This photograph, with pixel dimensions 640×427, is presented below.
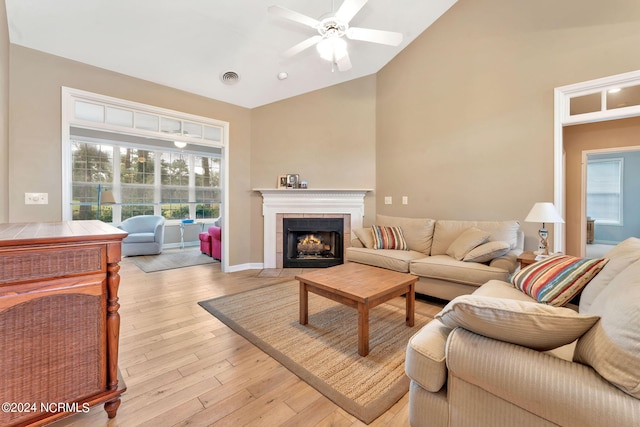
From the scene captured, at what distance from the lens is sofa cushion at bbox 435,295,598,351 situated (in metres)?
0.96

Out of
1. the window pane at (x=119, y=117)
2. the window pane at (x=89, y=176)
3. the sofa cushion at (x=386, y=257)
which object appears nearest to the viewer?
the sofa cushion at (x=386, y=257)

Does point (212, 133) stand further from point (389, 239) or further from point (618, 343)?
point (618, 343)

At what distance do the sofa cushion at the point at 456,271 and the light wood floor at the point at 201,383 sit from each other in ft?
1.32

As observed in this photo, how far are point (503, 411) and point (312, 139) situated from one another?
435 cm

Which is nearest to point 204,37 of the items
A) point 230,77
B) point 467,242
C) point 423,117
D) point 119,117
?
point 230,77

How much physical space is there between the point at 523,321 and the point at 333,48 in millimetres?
2852

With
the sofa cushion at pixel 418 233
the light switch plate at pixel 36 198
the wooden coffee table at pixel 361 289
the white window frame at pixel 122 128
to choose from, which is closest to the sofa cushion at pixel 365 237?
the sofa cushion at pixel 418 233

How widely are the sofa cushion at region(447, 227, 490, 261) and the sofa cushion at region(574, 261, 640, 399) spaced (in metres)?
1.98

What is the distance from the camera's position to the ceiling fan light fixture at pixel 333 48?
8.99 feet

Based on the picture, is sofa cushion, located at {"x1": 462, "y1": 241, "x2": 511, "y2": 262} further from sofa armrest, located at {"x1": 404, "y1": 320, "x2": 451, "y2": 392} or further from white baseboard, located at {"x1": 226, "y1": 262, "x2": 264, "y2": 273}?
white baseboard, located at {"x1": 226, "y1": 262, "x2": 264, "y2": 273}

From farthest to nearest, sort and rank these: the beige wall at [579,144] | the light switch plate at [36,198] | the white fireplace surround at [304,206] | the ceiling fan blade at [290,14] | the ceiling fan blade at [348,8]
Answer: the white fireplace surround at [304,206] < the beige wall at [579,144] < the light switch plate at [36,198] < the ceiling fan blade at [290,14] < the ceiling fan blade at [348,8]

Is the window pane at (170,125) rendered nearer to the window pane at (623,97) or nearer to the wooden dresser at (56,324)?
the wooden dresser at (56,324)

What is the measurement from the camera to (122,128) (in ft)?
11.2

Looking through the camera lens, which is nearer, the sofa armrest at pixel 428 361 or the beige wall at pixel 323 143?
the sofa armrest at pixel 428 361
